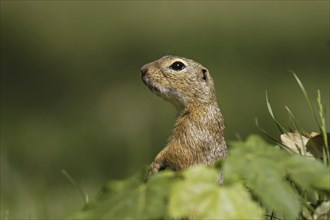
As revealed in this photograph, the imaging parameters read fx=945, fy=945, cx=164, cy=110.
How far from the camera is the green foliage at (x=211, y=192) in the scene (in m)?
2.03

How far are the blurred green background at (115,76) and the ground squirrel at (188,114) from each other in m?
0.80

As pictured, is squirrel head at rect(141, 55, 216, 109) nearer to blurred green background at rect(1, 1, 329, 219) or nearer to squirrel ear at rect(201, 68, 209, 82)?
squirrel ear at rect(201, 68, 209, 82)

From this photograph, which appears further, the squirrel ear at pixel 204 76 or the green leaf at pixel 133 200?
the squirrel ear at pixel 204 76

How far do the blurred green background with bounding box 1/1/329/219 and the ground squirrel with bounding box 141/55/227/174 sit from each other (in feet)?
2.61

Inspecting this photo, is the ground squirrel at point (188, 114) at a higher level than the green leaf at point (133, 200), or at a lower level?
lower

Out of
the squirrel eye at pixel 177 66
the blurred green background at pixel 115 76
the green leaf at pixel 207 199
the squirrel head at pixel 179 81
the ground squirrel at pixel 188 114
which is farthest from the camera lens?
the blurred green background at pixel 115 76

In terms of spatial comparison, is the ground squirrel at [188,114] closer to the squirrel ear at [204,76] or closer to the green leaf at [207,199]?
the squirrel ear at [204,76]

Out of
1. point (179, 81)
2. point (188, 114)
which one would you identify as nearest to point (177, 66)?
point (179, 81)

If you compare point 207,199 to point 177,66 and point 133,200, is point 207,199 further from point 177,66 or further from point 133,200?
point 177,66

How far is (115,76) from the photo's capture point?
7.63 metres

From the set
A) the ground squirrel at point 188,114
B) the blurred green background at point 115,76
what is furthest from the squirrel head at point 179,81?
the blurred green background at point 115,76

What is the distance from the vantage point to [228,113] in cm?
644

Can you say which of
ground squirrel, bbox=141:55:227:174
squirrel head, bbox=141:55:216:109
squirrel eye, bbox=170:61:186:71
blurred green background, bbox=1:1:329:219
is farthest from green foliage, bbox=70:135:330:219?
blurred green background, bbox=1:1:329:219

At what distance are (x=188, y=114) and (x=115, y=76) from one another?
4264 millimetres
